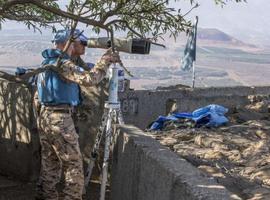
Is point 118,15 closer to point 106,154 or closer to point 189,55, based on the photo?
point 106,154

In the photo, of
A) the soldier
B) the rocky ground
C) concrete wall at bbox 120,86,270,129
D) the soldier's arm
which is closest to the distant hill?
concrete wall at bbox 120,86,270,129

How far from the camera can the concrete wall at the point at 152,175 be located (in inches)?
142

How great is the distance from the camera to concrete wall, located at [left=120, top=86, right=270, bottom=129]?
9.34m

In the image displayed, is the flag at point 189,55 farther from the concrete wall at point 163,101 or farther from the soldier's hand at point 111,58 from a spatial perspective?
the soldier's hand at point 111,58

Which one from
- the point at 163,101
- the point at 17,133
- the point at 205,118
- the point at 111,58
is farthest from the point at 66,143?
the point at 163,101

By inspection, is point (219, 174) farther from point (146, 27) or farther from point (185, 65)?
point (185, 65)

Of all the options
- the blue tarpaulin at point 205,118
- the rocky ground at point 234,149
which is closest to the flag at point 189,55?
the rocky ground at point 234,149

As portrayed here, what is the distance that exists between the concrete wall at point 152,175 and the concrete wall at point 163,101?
388 centimetres

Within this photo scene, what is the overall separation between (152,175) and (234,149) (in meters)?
2.64

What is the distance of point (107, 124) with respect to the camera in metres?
5.12

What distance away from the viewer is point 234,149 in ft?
22.0

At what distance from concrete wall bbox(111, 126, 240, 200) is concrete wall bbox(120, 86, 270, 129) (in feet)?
12.7

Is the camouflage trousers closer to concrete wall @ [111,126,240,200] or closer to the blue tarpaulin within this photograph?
concrete wall @ [111,126,240,200]

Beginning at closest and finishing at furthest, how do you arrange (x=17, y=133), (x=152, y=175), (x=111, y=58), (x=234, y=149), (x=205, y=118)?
(x=152, y=175) < (x=111, y=58) < (x=234, y=149) < (x=17, y=133) < (x=205, y=118)
